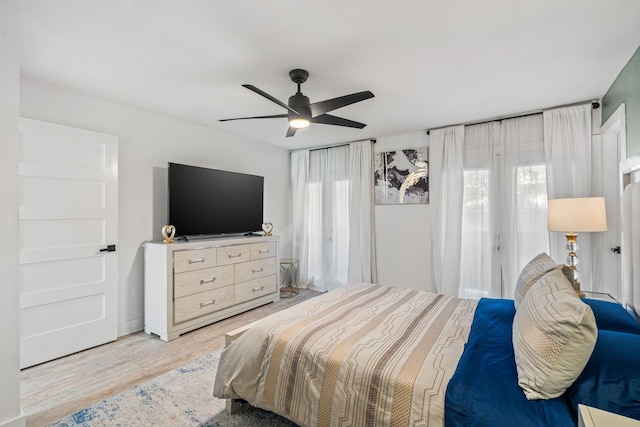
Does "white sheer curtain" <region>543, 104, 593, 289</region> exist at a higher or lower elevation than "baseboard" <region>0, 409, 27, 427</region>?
higher

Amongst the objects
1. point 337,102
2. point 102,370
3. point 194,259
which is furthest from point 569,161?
point 102,370

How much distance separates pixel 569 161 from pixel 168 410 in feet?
14.5

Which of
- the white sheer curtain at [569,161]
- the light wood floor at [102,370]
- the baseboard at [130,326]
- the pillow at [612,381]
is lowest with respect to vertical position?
the light wood floor at [102,370]

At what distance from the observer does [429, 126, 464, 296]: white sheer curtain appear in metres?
3.95

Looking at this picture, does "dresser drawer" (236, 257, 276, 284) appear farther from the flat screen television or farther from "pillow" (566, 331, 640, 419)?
"pillow" (566, 331, 640, 419)

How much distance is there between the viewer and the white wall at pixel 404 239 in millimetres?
4324

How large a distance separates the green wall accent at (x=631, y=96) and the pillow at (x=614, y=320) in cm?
129

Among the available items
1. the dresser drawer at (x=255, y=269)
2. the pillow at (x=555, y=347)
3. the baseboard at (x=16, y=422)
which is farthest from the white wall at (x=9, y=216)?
the pillow at (x=555, y=347)

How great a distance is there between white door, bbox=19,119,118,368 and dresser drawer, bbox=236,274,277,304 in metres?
1.38

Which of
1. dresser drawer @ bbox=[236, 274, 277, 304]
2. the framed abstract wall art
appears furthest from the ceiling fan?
dresser drawer @ bbox=[236, 274, 277, 304]

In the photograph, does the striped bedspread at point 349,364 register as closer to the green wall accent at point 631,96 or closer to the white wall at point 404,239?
the green wall accent at point 631,96

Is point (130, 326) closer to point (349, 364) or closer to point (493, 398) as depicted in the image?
point (349, 364)

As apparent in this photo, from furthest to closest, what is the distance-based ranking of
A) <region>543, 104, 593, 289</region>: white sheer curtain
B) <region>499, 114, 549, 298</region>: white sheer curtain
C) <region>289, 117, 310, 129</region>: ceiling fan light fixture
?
1. <region>499, 114, 549, 298</region>: white sheer curtain
2. <region>543, 104, 593, 289</region>: white sheer curtain
3. <region>289, 117, 310, 129</region>: ceiling fan light fixture

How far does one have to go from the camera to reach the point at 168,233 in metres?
3.45
